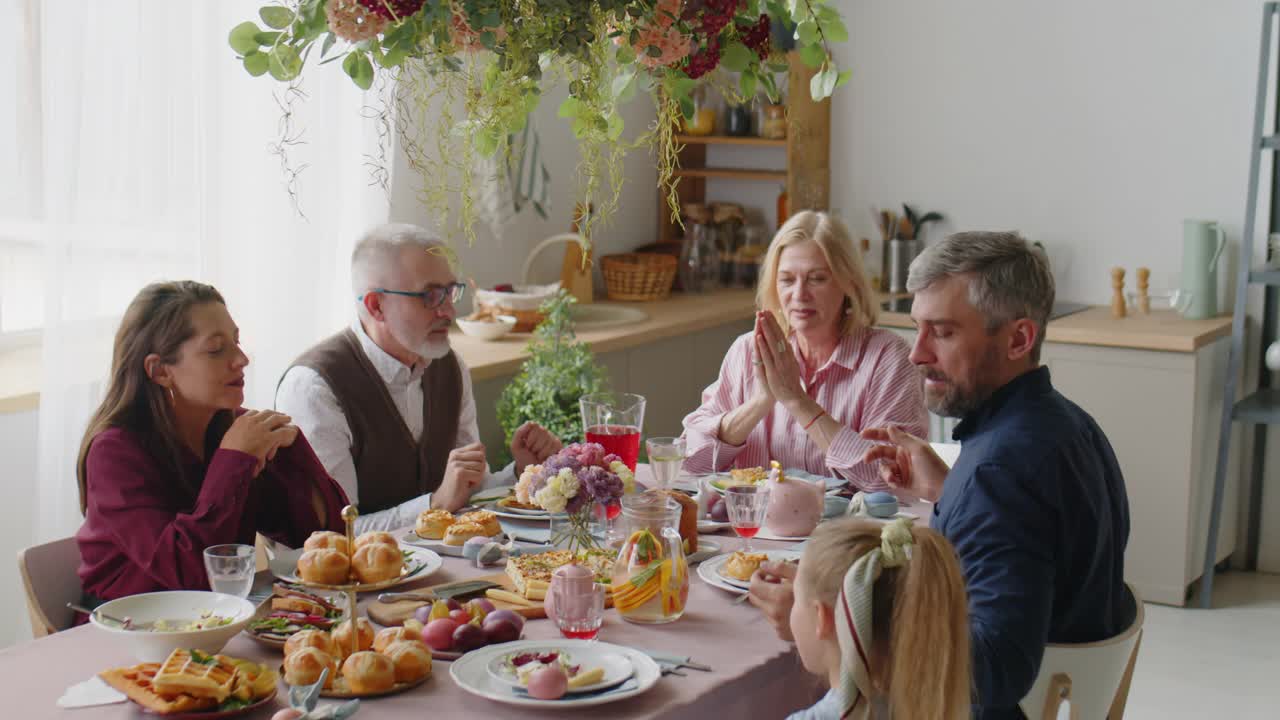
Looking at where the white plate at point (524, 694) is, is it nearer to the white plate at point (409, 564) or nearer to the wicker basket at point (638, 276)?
the white plate at point (409, 564)

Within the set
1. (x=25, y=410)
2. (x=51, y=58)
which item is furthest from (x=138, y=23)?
(x=25, y=410)

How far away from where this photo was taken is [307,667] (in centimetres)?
177

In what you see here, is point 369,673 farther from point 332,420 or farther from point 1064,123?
point 1064,123

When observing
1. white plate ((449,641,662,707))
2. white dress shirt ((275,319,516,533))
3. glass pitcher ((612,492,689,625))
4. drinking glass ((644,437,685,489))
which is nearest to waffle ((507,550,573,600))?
glass pitcher ((612,492,689,625))

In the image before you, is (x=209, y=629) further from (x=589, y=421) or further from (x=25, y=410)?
(x=25, y=410)

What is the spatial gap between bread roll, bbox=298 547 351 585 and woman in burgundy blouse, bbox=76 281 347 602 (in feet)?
1.43

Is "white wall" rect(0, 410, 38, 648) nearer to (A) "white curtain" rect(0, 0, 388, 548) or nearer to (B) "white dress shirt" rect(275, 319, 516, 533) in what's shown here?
(A) "white curtain" rect(0, 0, 388, 548)

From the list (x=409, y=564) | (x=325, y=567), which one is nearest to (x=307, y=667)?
(x=325, y=567)

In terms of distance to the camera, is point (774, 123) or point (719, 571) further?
point (774, 123)

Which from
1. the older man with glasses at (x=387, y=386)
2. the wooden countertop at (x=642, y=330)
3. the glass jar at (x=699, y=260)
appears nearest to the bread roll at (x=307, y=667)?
the older man with glasses at (x=387, y=386)

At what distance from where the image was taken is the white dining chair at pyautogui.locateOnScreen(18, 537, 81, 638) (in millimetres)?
2316

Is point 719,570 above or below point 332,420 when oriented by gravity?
below

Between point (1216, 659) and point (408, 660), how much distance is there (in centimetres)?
308

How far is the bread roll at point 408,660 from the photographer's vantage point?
1.78 meters
